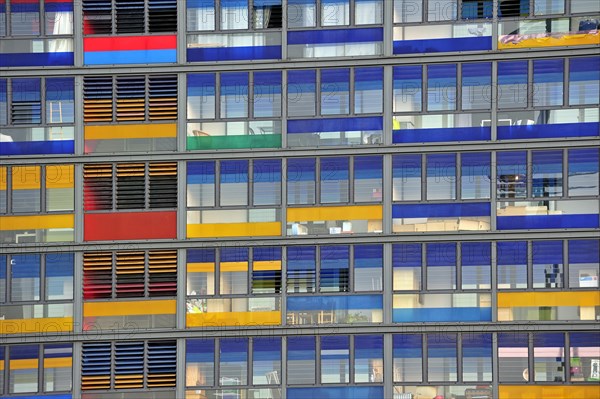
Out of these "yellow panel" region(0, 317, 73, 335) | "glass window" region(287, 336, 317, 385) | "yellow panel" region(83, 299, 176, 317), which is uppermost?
"yellow panel" region(83, 299, 176, 317)

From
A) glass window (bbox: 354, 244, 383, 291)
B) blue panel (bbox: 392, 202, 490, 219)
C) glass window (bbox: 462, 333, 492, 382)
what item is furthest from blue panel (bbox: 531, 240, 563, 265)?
glass window (bbox: 354, 244, 383, 291)

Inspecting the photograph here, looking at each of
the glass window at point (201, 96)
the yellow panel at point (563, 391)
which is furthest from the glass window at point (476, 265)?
the glass window at point (201, 96)

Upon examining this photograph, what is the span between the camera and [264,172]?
24.5 meters

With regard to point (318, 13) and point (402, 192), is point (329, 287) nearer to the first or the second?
point (402, 192)

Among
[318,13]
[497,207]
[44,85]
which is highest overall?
[318,13]

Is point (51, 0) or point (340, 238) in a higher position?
point (51, 0)

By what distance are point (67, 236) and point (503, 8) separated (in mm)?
11091

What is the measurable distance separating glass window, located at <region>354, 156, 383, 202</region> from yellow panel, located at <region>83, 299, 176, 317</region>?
4894 mm

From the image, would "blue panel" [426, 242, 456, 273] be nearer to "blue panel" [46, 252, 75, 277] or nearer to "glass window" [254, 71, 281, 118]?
"glass window" [254, 71, 281, 118]

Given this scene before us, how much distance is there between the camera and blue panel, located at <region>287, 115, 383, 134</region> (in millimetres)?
24391

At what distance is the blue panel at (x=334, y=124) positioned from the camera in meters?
24.4

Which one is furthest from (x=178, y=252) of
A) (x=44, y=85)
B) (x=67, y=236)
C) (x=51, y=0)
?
(x=51, y=0)

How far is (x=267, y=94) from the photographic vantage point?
80.6ft

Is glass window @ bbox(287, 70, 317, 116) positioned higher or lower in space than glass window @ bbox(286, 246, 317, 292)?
higher
